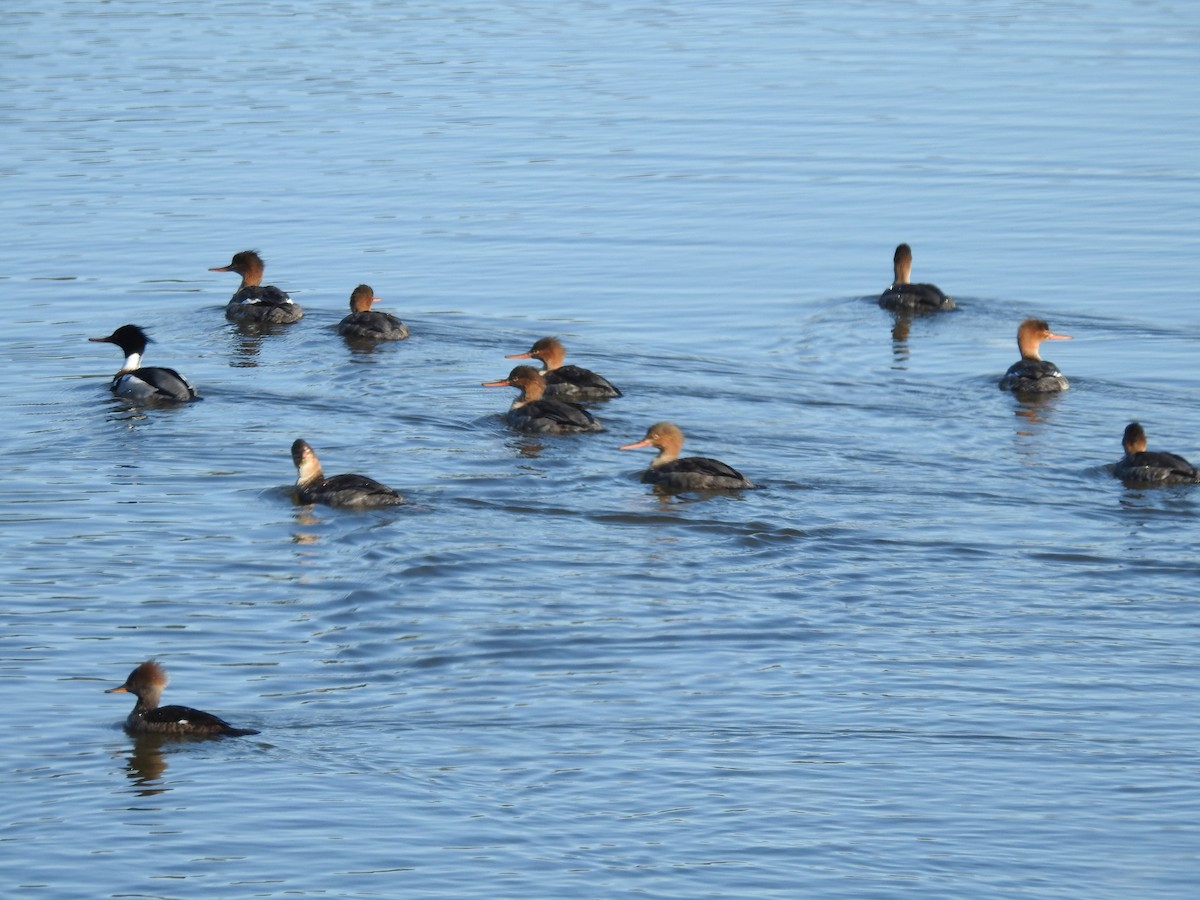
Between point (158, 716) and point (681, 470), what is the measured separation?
208 inches

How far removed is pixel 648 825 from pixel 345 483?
5.27 meters

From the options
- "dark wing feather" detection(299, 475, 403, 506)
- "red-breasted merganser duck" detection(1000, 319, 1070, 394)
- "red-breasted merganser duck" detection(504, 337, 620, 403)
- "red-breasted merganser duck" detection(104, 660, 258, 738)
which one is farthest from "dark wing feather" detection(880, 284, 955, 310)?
"red-breasted merganser duck" detection(104, 660, 258, 738)

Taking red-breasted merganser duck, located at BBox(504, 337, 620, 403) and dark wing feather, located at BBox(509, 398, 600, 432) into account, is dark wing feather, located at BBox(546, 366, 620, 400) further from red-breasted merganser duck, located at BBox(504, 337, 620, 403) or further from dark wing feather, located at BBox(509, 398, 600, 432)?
dark wing feather, located at BBox(509, 398, 600, 432)

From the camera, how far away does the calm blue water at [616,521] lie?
10.1 metres

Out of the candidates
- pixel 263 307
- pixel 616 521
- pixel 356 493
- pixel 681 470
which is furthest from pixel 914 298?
pixel 356 493

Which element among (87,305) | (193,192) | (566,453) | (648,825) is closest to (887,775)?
(648,825)

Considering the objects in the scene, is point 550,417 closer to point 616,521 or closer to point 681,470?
point 681,470

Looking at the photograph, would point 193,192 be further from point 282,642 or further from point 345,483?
point 282,642

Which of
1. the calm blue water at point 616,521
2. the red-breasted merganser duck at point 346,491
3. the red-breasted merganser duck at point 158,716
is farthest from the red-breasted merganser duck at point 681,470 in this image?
the red-breasted merganser duck at point 158,716

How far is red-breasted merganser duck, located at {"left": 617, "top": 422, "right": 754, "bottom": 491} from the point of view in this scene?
49.2 feet

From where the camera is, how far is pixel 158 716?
36.0ft

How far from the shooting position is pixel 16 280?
23.0 metres

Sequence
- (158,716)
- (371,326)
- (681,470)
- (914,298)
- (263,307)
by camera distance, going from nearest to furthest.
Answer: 1. (158,716)
2. (681,470)
3. (371,326)
4. (263,307)
5. (914,298)

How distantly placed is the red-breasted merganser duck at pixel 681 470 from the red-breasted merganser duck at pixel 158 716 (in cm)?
494
